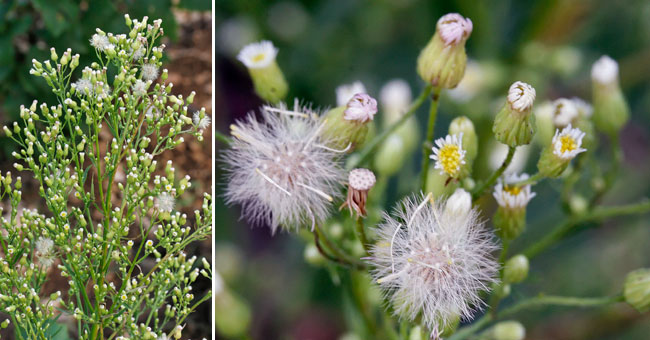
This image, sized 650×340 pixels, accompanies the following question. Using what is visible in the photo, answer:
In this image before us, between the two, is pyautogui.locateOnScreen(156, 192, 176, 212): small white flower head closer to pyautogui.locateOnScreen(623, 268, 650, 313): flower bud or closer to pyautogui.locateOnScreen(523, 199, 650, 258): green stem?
A: pyautogui.locateOnScreen(523, 199, 650, 258): green stem

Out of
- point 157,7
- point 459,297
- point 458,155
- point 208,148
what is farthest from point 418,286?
point 208,148

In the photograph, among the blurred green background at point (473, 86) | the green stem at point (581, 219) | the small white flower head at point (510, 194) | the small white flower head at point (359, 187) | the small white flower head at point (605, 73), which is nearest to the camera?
the small white flower head at point (359, 187)

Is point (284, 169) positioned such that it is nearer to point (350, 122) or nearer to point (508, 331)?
point (350, 122)

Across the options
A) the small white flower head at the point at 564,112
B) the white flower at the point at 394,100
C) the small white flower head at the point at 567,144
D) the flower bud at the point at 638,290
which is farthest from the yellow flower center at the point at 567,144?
the white flower at the point at 394,100

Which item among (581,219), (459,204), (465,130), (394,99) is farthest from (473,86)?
(459,204)

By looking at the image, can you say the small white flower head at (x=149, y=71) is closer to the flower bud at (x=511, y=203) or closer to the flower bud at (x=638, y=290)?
the flower bud at (x=511, y=203)

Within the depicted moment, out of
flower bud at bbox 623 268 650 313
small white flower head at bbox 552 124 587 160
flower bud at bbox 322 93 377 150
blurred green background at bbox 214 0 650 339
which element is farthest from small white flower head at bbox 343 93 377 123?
blurred green background at bbox 214 0 650 339
